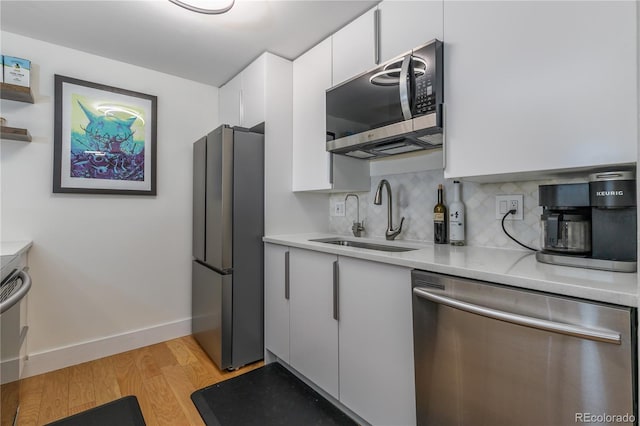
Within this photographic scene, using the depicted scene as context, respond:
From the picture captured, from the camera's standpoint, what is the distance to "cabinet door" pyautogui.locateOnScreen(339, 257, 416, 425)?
1195mm

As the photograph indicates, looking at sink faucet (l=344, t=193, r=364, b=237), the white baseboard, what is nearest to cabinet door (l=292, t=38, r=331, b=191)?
sink faucet (l=344, t=193, r=364, b=237)

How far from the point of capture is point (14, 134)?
186 cm

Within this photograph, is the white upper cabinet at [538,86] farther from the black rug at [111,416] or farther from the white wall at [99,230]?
the white wall at [99,230]

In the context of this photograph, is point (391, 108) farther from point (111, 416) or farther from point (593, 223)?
point (111, 416)

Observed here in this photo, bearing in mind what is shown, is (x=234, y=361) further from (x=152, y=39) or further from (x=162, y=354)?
(x=152, y=39)

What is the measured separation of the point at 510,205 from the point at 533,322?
774 mm

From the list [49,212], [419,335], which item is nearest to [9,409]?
[49,212]

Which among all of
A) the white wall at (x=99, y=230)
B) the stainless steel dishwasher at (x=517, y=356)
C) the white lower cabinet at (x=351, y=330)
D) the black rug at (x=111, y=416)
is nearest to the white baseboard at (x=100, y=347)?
the white wall at (x=99, y=230)

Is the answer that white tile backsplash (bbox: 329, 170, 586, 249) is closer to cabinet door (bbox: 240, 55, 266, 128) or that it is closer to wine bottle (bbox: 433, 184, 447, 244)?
wine bottle (bbox: 433, 184, 447, 244)

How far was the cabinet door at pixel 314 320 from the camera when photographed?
5.09 feet

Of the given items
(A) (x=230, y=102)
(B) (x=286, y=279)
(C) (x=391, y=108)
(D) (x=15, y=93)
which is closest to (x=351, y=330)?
(B) (x=286, y=279)

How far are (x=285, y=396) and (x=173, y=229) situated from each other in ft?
5.40

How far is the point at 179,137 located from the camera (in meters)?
2.59

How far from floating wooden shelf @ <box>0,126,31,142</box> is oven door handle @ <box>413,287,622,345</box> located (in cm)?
257
